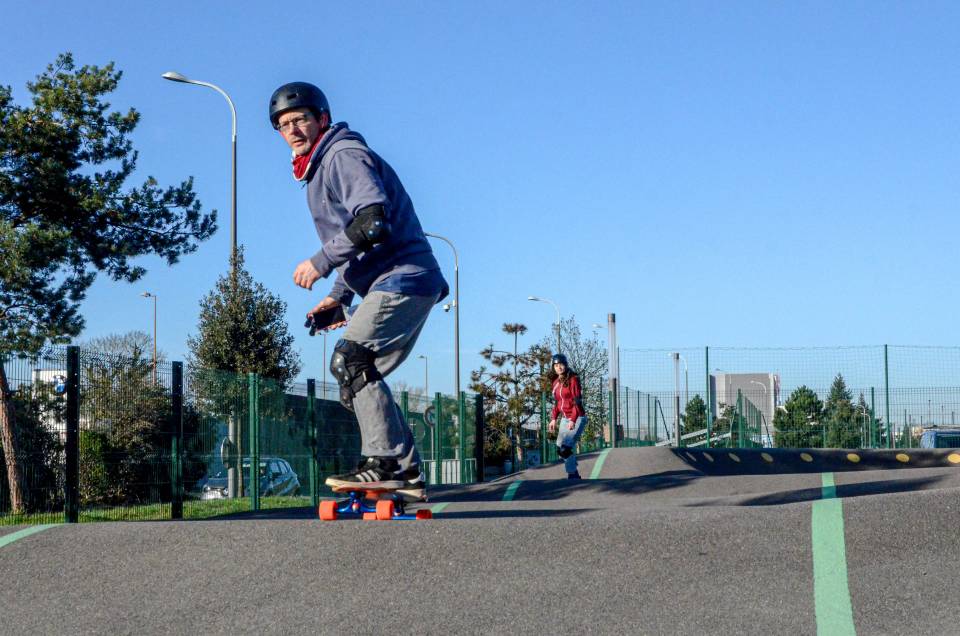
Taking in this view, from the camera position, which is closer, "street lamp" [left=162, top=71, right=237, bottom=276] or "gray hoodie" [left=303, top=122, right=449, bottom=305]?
"gray hoodie" [left=303, top=122, right=449, bottom=305]

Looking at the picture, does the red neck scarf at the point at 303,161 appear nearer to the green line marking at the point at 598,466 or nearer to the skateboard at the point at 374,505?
the skateboard at the point at 374,505

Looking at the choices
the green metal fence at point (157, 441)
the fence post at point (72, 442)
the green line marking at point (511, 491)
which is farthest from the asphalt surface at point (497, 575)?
the green line marking at point (511, 491)

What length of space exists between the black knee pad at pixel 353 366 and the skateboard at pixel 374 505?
19.8 inches

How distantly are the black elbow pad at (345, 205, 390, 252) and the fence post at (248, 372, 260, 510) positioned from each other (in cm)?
793

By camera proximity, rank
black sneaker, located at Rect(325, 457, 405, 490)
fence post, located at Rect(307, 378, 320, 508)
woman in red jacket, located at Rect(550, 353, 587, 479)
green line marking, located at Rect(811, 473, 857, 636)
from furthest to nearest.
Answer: woman in red jacket, located at Rect(550, 353, 587, 479) → fence post, located at Rect(307, 378, 320, 508) → black sneaker, located at Rect(325, 457, 405, 490) → green line marking, located at Rect(811, 473, 857, 636)

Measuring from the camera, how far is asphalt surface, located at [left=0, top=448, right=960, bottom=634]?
2.90 metres

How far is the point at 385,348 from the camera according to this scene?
14.7 feet

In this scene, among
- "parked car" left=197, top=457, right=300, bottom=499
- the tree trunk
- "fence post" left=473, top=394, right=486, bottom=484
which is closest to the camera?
the tree trunk

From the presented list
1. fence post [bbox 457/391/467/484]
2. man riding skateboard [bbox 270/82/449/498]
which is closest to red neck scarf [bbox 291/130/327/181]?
man riding skateboard [bbox 270/82/449/498]

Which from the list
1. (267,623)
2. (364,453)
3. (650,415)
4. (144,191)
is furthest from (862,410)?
(267,623)

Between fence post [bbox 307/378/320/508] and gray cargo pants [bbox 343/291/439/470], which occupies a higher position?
gray cargo pants [bbox 343/291/439/470]

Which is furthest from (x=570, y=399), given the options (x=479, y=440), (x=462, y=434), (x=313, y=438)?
(x=479, y=440)

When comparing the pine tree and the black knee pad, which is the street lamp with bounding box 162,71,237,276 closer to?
the pine tree

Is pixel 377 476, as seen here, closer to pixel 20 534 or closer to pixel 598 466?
pixel 20 534
